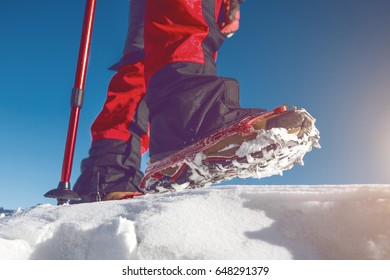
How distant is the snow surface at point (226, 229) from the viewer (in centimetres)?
57

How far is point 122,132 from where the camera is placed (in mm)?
2117

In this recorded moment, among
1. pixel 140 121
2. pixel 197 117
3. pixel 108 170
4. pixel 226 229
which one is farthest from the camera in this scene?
pixel 140 121

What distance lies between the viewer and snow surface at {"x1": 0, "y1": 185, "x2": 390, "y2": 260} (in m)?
0.57

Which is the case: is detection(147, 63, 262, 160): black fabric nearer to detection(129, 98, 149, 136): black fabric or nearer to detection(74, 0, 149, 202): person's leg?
detection(74, 0, 149, 202): person's leg

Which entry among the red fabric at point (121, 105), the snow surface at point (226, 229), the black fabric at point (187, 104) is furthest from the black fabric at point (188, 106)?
the red fabric at point (121, 105)

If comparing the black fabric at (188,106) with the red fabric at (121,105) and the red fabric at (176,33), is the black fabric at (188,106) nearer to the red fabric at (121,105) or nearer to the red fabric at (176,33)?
the red fabric at (176,33)

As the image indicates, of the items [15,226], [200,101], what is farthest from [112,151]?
[15,226]

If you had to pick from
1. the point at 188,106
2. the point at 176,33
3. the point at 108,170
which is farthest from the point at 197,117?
the point at 108,170

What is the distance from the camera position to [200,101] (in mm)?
1343

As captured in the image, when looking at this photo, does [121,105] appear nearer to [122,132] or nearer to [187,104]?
[122,132]

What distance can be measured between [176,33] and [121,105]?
890 mm
